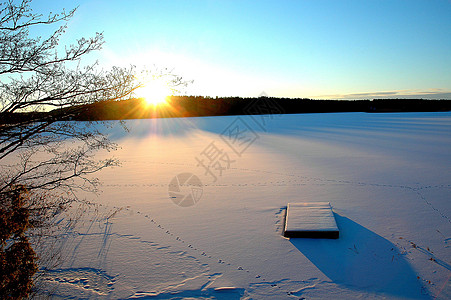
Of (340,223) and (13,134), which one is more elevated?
(13,134)

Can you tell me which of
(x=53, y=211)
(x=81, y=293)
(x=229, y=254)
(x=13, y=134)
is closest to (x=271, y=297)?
(x=229, y=254)

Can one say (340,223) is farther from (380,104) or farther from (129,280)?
(380,104)

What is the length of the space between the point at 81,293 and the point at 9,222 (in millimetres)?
1115

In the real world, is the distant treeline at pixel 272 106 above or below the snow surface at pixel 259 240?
above

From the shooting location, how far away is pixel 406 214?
4801mm

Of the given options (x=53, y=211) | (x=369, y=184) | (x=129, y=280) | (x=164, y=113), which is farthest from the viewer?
(x=164, y=113)

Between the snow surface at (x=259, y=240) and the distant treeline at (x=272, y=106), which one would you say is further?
the distant treeline at (x=272, y=106)

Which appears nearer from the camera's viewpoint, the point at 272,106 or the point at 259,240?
the point at 259,240

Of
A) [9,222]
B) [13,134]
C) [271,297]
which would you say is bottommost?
[271,297]

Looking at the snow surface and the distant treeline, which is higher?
the distant treeline

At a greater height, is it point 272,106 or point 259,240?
point 272,106

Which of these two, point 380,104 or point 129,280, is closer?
point 129,280

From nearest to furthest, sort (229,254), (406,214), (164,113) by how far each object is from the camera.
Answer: (229,254), (406,214), (164,113)

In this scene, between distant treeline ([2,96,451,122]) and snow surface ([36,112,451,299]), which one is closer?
snow surface ([36,112,451,299])
